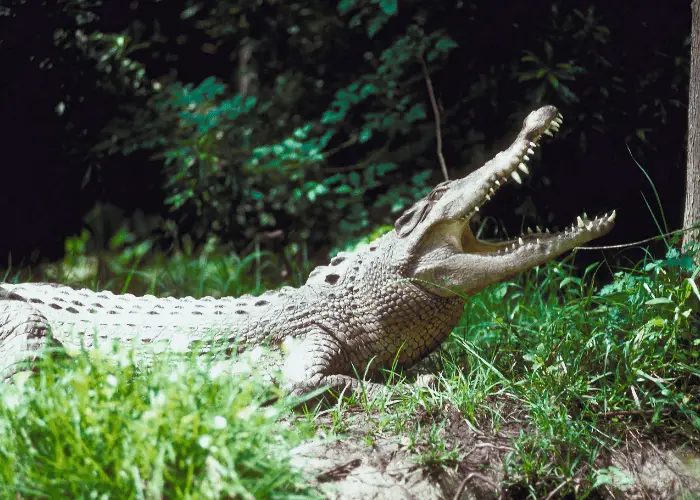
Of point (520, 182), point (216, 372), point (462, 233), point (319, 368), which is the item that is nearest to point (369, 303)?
point (319, 368)

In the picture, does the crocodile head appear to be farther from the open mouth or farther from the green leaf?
the green leaf

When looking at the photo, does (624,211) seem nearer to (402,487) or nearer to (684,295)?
(684,295)

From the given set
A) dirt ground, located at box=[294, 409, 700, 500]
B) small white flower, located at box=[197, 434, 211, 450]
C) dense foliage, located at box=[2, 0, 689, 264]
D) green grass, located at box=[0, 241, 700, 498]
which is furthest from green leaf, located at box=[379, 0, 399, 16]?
small white flower, located at box=[197, 434, 211, 450]

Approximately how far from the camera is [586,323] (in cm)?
402

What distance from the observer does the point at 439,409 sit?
3557mm

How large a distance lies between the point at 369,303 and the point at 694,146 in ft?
6.32

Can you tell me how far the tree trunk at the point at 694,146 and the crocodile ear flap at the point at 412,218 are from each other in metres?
1.38

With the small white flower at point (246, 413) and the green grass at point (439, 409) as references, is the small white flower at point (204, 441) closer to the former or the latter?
the green grass at point (439, 409)

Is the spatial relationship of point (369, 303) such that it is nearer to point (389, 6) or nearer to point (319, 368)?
point (319, 368)

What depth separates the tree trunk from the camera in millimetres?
3889

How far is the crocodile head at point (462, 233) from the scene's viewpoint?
3.92 m

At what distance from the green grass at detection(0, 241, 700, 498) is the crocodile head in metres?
0.34

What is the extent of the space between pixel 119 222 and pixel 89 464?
7.09 m

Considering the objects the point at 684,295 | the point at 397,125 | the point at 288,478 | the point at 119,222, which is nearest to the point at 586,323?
the point at 684,295
